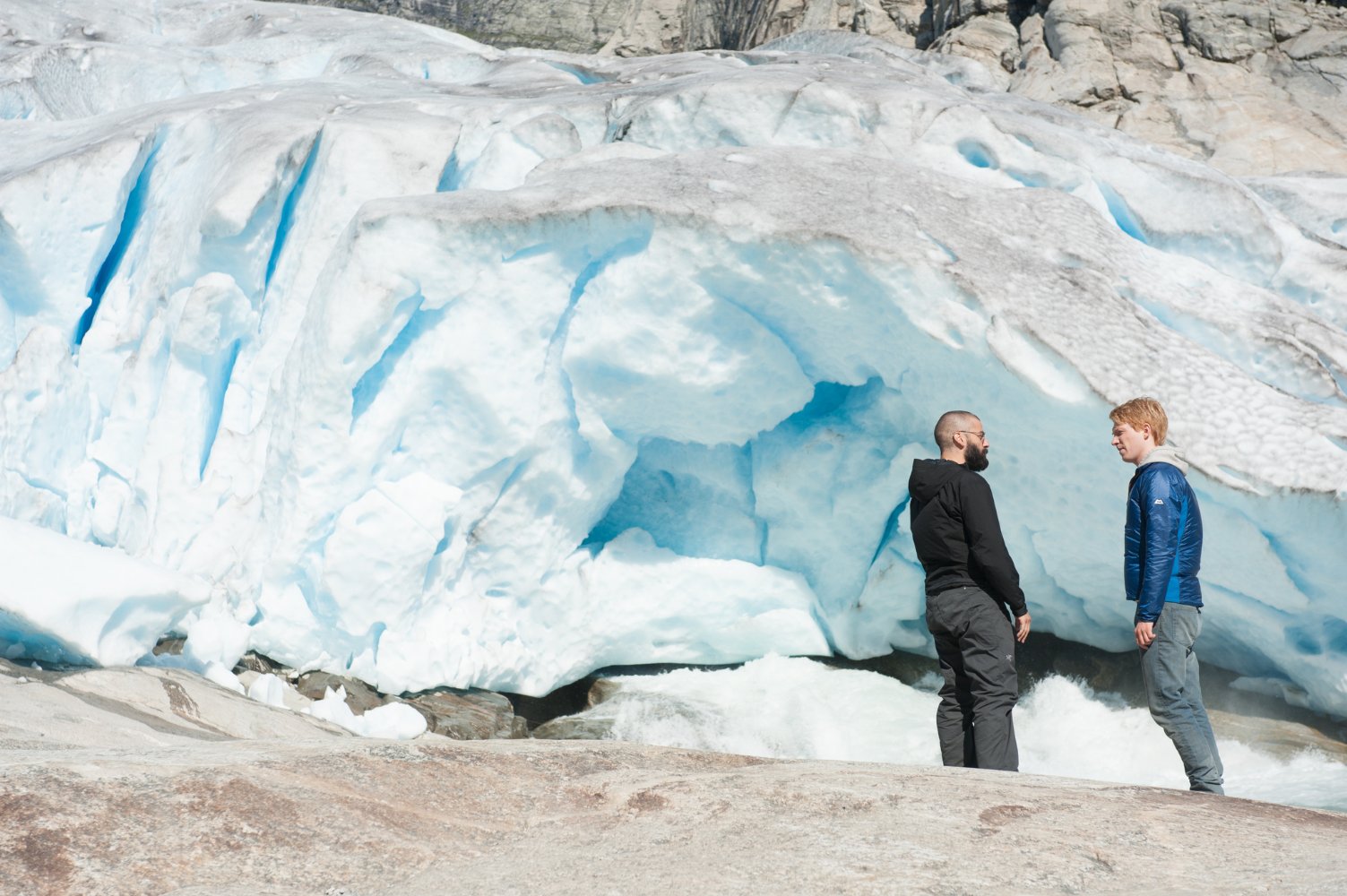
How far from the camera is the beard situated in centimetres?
386

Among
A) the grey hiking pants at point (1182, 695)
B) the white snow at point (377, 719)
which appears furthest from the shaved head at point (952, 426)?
the white snow at point (377, 719)

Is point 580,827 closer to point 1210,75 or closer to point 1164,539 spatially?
point 1164,539

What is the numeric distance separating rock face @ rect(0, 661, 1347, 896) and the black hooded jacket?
64 centimetres

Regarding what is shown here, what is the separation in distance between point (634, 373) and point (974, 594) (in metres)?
3.14

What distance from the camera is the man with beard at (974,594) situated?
11.9ft

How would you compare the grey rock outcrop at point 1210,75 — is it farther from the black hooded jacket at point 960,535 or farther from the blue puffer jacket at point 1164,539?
the black hooded jacket at point 960,535

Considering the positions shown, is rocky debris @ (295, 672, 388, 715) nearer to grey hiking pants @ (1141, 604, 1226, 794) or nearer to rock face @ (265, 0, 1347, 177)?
grey hiking pants @ (1141, 604, 1226, 794)

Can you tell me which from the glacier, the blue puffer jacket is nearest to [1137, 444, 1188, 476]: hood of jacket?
the blue puffer jacket

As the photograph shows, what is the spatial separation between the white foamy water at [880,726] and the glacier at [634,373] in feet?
1.07

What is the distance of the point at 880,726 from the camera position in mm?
6238

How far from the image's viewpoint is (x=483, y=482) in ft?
21.5

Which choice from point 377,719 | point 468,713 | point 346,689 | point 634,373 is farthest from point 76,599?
point 634,373

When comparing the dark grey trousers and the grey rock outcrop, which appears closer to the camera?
the dark grey trousers

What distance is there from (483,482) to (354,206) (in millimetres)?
2073
